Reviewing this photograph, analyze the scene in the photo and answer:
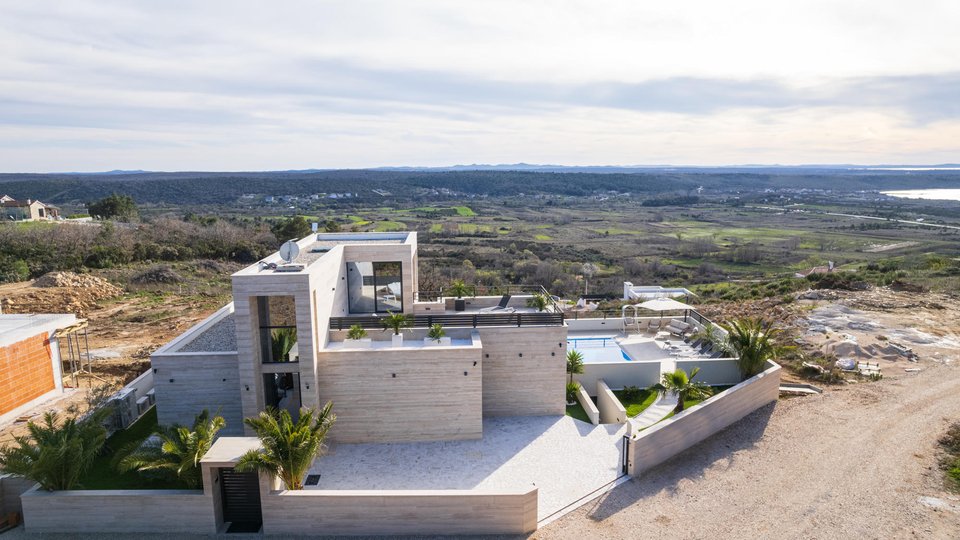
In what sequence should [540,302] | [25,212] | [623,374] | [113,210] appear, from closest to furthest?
[540,302] → [623,374] → [25,212] → [113,210]

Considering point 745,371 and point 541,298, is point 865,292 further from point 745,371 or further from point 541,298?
point 541,298

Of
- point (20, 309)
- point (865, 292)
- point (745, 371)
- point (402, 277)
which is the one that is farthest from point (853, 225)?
point (20, 309)

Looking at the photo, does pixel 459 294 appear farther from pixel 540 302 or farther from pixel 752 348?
pixel 752 348

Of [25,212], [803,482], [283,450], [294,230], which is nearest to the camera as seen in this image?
[283,450]

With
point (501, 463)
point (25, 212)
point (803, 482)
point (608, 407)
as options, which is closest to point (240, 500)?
point (501, 463)

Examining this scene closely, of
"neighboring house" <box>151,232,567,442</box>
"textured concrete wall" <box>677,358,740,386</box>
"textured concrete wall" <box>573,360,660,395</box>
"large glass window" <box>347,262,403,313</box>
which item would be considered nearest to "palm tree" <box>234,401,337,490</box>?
"neighboring house" <box>151,232,567,442</box>

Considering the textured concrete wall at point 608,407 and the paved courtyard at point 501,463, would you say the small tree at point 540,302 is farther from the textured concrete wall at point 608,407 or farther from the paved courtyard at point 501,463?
the paved courtyard at point 501,463
